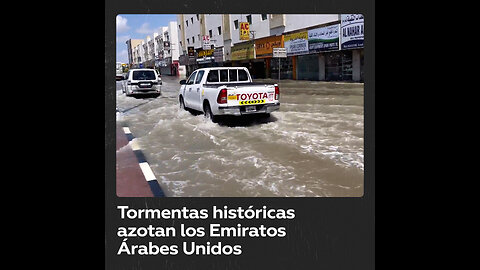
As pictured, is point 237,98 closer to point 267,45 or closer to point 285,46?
point 285,46

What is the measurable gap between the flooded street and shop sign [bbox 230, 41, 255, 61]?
1943cm

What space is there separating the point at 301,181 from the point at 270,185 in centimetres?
50

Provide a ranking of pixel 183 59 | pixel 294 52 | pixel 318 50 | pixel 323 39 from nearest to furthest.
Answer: pixel 183 59 → pixel 323 39 → pixel 318 50 → pixel 294 52

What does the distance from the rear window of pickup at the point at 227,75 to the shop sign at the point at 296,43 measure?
52.5 ft

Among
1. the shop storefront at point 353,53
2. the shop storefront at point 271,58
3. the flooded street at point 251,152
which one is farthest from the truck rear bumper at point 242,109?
the shop storefront at point 271,58

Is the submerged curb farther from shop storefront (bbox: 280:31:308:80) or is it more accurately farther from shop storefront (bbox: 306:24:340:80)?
shop storefront (bbox: 280:31:308:80)

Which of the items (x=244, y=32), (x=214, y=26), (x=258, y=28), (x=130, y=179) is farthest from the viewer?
(x=258, y=28)

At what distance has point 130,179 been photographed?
4883mm

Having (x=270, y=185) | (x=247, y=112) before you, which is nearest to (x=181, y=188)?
(x=270, y=185)

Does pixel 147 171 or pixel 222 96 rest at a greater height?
→ pixel 222 96

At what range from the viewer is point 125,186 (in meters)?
4.27

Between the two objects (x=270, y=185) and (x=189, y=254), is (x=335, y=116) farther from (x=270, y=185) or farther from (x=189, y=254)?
(x=189, y=254)

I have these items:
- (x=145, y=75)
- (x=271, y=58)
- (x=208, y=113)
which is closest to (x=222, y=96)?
(x=208, y=113)

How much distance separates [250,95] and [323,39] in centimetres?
1650
